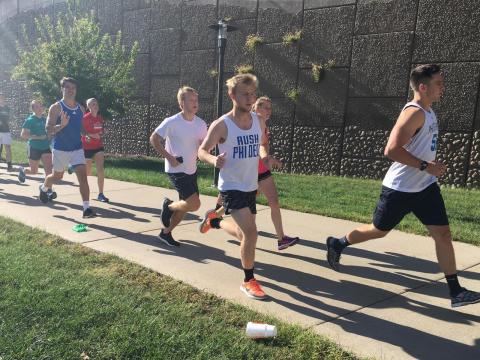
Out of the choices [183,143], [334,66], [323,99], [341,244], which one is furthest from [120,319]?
[334,66]

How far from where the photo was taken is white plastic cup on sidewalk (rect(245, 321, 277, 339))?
3020mm

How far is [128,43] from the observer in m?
16.2

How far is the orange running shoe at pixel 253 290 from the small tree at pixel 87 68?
12004 mm

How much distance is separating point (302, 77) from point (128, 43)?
737cm

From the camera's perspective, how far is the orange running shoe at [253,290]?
3805 mm

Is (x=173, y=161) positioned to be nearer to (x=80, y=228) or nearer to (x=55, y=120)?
(x=80, y=228)

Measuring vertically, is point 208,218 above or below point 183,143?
below

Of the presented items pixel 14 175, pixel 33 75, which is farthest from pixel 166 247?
pixel 33 75

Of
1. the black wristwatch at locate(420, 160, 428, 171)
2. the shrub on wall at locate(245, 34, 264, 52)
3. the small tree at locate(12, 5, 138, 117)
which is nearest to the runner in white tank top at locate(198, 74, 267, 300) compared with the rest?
the black wristwatch at locate(420, 160, 428, 171)

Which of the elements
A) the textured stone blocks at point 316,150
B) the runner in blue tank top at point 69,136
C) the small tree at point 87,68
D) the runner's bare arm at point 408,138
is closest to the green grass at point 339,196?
the textured stone blocks at point 316,150

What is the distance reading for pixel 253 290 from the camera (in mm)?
3830

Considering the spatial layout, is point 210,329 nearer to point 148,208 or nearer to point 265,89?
point 148,208

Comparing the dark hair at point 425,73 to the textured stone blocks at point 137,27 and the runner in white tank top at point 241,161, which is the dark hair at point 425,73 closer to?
the runner in white tank top at point 241,161

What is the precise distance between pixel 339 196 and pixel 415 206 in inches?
186
